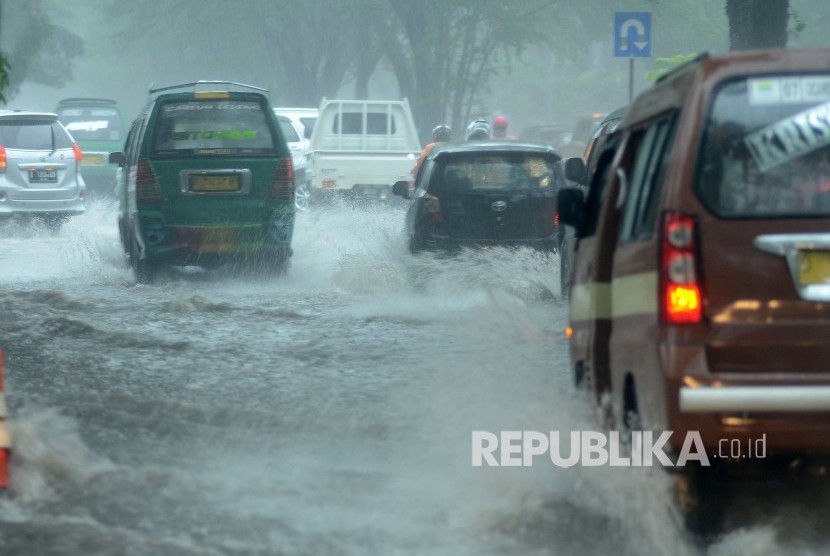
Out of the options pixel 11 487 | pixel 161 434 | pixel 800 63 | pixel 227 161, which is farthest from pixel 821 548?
pixel 227 161

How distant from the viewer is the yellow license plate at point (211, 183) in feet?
53.7

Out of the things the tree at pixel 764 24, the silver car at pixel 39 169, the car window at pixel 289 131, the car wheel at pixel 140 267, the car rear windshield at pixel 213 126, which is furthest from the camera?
the car window at pixel 289 131

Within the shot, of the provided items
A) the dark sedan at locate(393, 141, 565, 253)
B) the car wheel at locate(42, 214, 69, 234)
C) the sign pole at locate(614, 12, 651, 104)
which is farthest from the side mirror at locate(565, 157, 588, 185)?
the car wheel at locate(42, 214, 69, 234)

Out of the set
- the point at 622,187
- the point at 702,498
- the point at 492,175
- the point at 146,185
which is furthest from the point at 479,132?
the point at 702,498

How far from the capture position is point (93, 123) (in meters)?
34.9

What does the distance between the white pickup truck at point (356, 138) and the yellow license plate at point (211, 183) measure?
10352 mm

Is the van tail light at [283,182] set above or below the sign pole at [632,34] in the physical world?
below

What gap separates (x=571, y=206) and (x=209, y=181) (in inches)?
360

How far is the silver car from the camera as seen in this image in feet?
77.5

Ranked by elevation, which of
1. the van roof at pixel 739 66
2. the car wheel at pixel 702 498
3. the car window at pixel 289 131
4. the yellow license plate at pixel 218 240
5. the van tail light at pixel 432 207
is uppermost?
the van roof at pixel 739 66

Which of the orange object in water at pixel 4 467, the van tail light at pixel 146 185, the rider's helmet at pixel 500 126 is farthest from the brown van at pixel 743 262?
the rider's helmet at pixel 500 126

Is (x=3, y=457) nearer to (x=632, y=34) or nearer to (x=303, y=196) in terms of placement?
(x=632, y=34)

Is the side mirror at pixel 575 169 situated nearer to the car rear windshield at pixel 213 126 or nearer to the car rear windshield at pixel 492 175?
the car rear windshield at pixel 492 175

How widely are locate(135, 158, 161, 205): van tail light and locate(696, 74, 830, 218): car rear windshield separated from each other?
10978 millimetres
